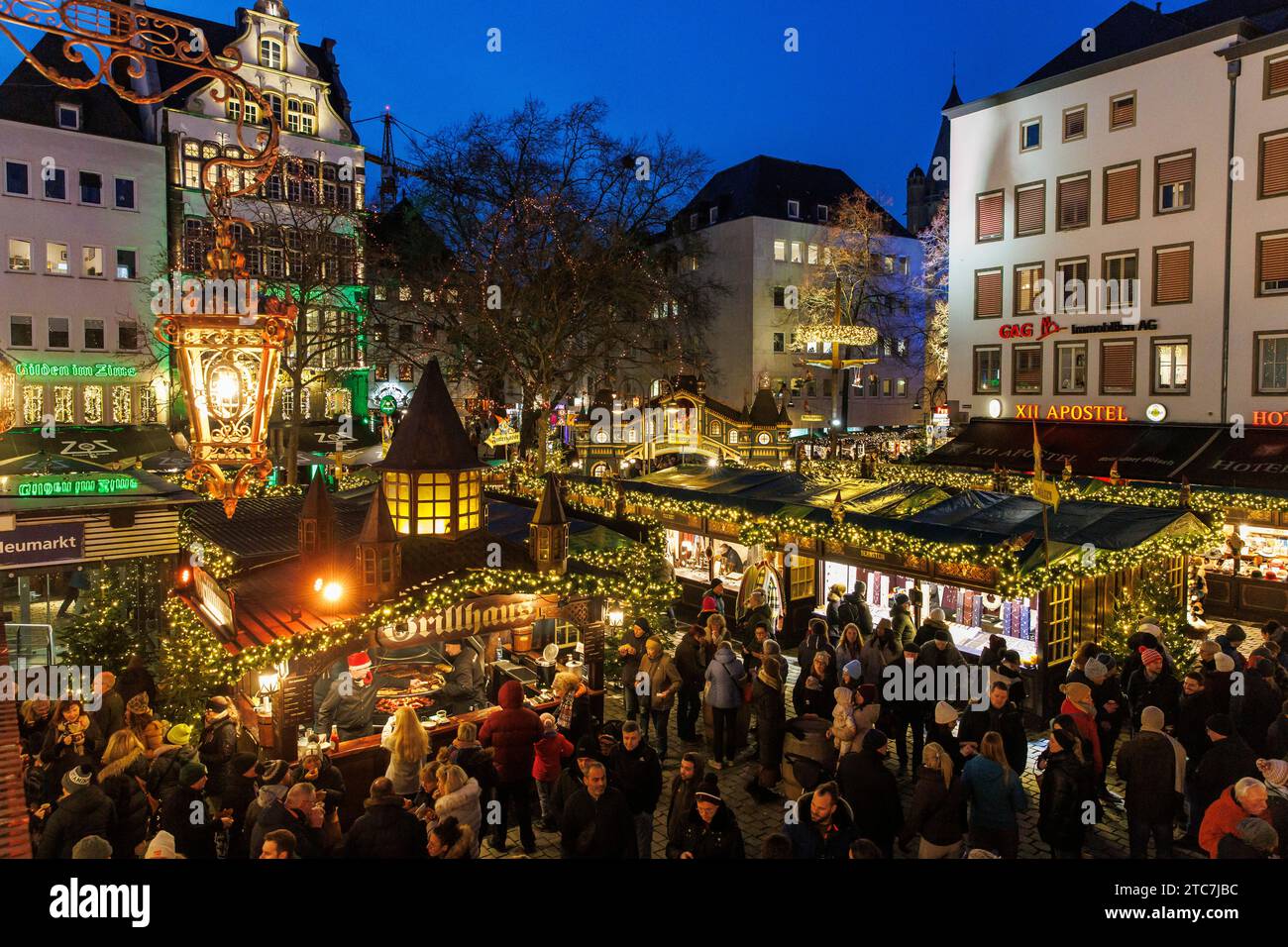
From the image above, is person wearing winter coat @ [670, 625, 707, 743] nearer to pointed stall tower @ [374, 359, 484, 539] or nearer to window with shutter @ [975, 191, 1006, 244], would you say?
pointed stall tower @ [374, 359, 484, 539]

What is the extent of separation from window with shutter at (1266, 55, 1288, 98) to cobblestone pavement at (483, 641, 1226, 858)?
22.2 m

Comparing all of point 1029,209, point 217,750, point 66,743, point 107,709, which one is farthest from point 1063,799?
point 1029,209

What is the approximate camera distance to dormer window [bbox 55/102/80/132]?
36350mm

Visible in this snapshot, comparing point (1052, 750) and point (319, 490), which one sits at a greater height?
point (319, 490)

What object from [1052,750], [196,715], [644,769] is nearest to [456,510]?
[196,715]

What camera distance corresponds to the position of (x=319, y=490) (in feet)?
35.0

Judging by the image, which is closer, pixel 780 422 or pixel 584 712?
pixel 584 712

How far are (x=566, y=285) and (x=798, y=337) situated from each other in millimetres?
12994

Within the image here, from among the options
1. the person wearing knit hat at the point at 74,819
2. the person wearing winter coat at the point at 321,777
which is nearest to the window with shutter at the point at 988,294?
the person wearing winter coat at the point at 321,777

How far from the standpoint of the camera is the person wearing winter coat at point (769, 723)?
390 inches

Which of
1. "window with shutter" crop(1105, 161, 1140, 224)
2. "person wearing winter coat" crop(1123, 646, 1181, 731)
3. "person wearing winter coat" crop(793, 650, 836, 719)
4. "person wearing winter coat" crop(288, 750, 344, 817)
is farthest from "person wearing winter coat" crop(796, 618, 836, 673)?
"window with shutter" crop(1105, 161, 1140, 224)

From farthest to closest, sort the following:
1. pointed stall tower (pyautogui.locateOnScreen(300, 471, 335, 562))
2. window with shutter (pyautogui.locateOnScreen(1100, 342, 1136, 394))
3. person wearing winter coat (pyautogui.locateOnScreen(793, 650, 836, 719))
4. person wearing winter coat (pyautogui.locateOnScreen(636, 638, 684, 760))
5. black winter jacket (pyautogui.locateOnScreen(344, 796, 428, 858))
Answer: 1. window with shutter (pyautogui.locateOnScreen(1100, 342, 1136, 394))
2. person wearing winter coat (pyautogui.locateOnScreen(636, 638, 684, 760))
3. pointed stall tower (pyautogui.locateOnScreen(300, 471, 335, 562))
4. person wearing winter coat (pyautogui.locateOnScreen(793, 650, 836, 719))
5. black winter jacket (pyautogui.locateOnScreen(344, 796, 428, 858))

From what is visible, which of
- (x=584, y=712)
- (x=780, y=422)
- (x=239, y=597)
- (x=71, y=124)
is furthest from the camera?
(x=71, y=124)

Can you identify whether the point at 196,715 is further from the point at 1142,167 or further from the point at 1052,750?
the point at 1142,167
